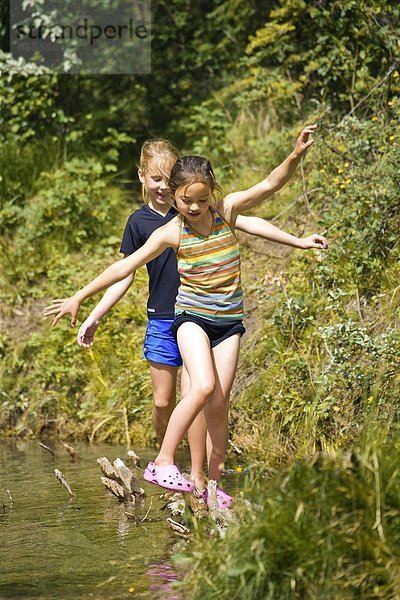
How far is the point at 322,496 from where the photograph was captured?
11.5 feet

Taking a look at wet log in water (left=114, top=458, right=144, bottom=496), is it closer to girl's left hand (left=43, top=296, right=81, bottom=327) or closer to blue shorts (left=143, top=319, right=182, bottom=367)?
blue shorts (left=143, top=319, right=182, bottom=367)

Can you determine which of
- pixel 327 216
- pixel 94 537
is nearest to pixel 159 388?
pixel 94 537

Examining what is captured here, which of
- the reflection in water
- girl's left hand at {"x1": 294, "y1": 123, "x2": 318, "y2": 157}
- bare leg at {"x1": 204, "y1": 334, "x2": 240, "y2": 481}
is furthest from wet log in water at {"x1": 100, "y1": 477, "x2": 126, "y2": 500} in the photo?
girl's left hand at {"x1": 294, "y1": 123, "x2": 318, "y2": 157}

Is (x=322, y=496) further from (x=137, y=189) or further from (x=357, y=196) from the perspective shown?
(x=137, y=189)

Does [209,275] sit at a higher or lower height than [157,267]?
higher

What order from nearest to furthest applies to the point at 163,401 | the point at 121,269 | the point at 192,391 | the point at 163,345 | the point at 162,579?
the point at 162,579 → the point at 192,391 → the point at 121,269 → the point at 163,345 → the point at 163,401

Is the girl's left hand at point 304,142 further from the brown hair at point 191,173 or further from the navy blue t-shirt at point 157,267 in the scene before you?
the navy blue t-shirt at point 157,267

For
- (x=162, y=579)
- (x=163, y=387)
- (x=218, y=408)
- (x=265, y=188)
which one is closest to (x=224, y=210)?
(x=265, y=188)

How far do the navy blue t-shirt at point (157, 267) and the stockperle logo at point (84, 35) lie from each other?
4.89 meters

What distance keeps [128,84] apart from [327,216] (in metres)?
4.25

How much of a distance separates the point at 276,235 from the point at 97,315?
3.35 feet

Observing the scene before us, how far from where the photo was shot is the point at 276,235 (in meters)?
5.32

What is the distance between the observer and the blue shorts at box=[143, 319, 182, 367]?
585 cm

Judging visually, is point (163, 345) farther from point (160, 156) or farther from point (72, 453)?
point (72, 453)
